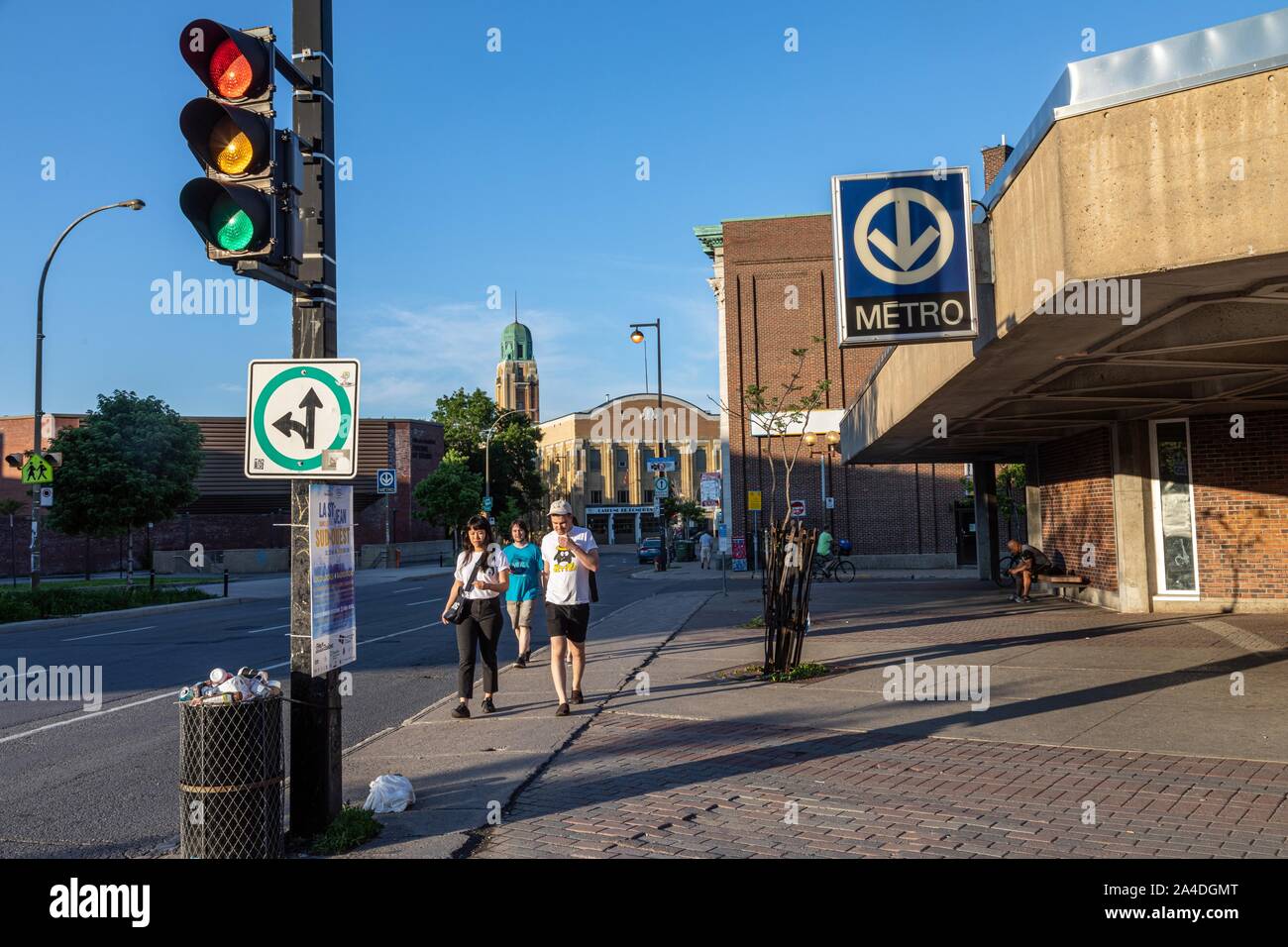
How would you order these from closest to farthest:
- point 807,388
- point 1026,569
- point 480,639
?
point 480,639
point 1026,569
point 807,388

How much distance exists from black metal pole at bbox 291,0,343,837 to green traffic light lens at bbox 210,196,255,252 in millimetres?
430

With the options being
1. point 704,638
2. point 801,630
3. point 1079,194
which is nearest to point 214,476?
point 704,638

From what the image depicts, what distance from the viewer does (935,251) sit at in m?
8.66

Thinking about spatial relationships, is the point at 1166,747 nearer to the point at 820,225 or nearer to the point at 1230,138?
the point at 1230,138

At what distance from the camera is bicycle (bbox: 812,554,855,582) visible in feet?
106

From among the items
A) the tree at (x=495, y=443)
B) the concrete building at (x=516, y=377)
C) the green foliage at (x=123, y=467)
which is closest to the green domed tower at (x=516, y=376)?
the concrete building at (x=516, y=377)

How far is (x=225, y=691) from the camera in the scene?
4.79 meters

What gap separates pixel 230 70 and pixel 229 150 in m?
0.40

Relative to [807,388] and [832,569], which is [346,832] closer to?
[832,569]

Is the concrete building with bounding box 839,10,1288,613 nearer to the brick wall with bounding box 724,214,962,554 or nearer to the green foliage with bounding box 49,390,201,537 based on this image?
the green foliage with bounding box 49,390,201,537

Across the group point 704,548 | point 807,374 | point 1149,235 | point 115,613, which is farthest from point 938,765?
point 807,374

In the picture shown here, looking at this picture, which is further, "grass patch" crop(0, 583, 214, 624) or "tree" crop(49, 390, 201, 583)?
"tree" crop(49, 390, 201, 583)

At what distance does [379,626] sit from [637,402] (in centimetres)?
8316

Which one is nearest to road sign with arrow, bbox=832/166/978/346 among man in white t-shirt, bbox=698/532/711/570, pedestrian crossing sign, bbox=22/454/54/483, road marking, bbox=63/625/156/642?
road marking, bbox=63/625/156/642
